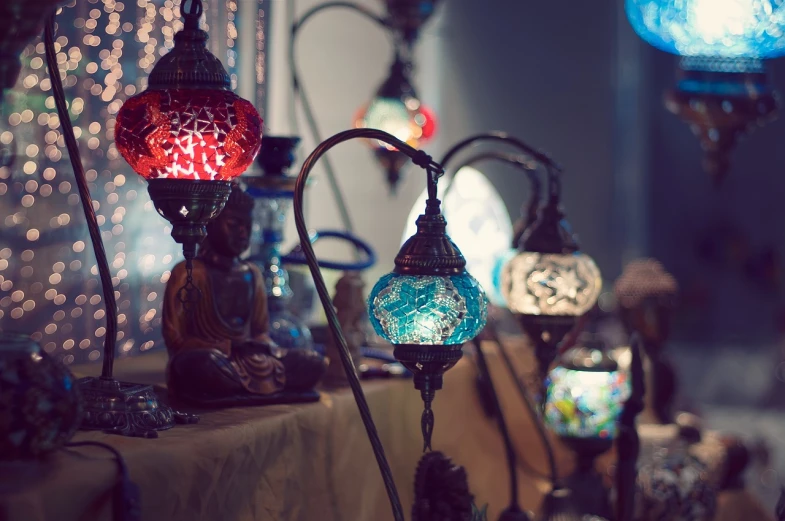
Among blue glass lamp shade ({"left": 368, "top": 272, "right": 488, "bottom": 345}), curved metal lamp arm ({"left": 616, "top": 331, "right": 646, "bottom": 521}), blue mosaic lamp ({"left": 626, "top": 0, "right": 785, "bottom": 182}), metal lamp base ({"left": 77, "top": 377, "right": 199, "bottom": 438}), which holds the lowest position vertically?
curved metal lamp arm ({"left": 616, "top": 331, "right": 646, "bottom": 521})

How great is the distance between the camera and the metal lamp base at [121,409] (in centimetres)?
227

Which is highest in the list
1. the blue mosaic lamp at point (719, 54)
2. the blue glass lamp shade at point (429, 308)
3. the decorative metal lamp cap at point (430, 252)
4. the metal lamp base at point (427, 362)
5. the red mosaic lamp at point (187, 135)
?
the blue mosaic lamp at point (719, 54)

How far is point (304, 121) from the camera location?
201 inches

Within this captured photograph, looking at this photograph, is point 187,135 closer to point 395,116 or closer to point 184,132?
point 184,132

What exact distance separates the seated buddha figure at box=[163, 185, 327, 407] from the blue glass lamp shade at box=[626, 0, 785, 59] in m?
2.01

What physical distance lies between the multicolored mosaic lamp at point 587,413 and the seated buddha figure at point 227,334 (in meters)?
1.04

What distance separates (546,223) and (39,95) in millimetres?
1419

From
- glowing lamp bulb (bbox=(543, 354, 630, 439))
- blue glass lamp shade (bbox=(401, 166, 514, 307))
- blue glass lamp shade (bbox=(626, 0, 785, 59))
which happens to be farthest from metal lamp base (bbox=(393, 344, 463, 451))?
blue glass lamp shade (bbox=(626, 0, 785, 59))

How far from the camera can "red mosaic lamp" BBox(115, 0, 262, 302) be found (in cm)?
216

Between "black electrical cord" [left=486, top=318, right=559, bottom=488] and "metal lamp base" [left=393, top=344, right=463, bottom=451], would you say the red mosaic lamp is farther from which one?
"black electrical cord" [left=486, top=318, right=559, bottom=488]

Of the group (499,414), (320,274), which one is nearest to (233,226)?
(320,274)

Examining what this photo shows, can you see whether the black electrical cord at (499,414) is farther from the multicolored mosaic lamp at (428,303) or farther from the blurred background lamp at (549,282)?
the multicolored mosaic lamp at (428,303)

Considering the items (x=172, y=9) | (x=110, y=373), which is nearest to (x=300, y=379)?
(x=110, y=373)

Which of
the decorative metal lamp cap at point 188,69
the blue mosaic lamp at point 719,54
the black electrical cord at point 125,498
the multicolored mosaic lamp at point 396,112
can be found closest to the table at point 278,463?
the black electrical cord at point 125,498
